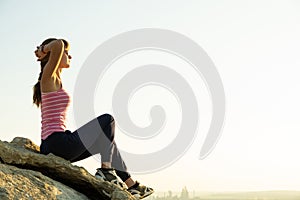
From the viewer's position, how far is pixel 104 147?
8.66 metres

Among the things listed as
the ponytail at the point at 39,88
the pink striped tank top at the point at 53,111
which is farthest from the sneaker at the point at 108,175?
the ponytail at the point at 39,88

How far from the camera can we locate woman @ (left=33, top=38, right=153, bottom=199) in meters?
8.52

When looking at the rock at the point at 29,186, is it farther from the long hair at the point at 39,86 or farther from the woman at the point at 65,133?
the long hair at the point at 39,86

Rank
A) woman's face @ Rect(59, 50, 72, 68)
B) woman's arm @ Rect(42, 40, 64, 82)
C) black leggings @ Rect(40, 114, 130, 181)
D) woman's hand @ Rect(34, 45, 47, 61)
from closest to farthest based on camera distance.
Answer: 1. black leggings @ Rect(40, 114, 130, 181)
2. woman's arm @ Rect(42, 40, 64, 82)
3. woman's hand @ Rect(34, 45, 47, 61)
4. woman's face @ Rect(59, 50, 72, 68)

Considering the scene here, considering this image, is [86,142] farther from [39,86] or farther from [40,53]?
[40,53]

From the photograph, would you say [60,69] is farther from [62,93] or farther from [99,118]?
[99,118]

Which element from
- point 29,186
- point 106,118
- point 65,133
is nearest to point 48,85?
point 65,133

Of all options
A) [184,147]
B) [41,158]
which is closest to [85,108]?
[41,158]

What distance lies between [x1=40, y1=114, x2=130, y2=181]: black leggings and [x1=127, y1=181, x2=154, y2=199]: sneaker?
627 millimetres

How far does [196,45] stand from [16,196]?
36.6 ft

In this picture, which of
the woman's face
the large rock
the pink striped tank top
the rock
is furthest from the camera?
the woman's face

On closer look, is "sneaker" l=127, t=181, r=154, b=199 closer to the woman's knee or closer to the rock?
the rock

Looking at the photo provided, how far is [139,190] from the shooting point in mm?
8953

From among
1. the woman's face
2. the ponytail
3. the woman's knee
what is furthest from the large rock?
the woman's face
